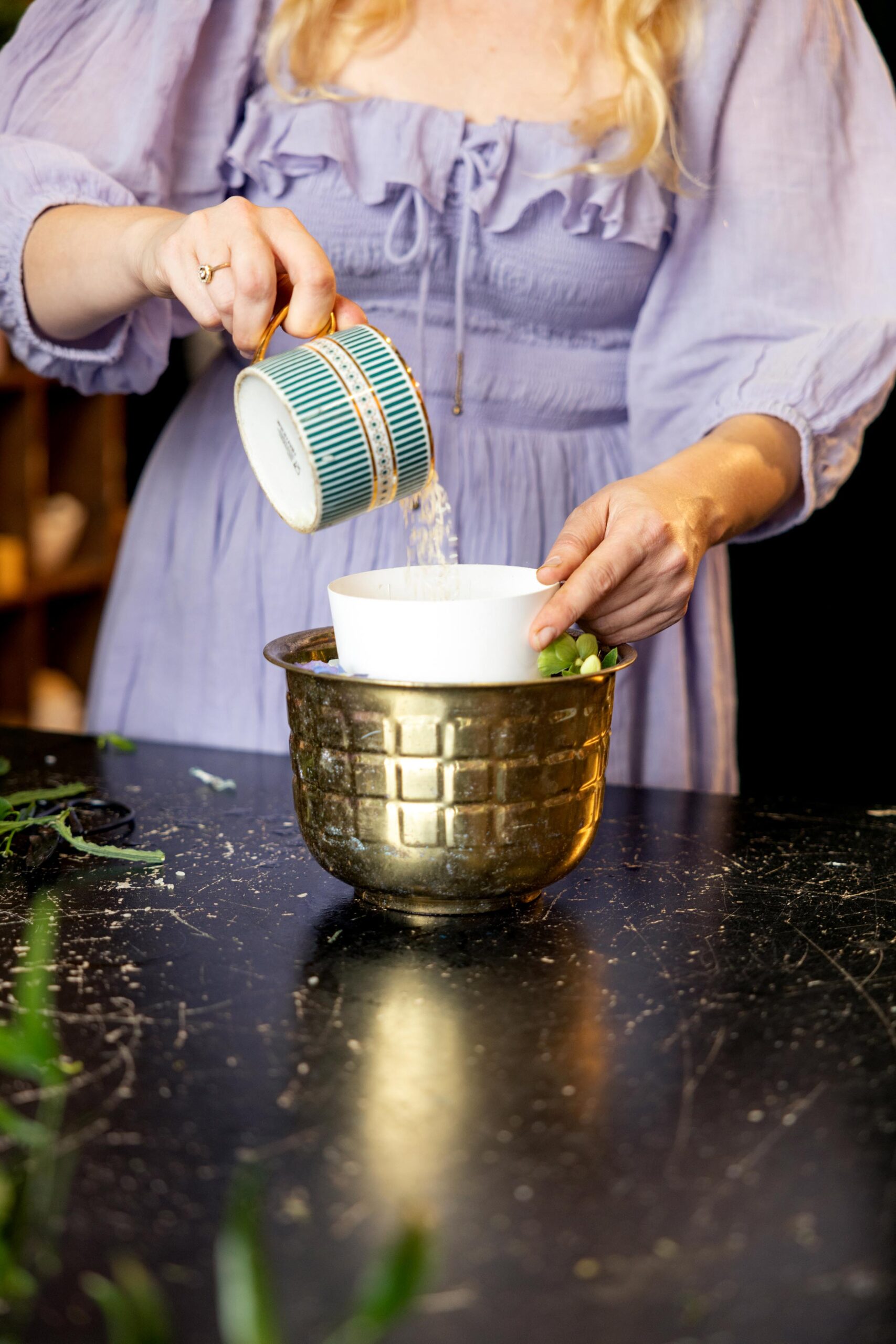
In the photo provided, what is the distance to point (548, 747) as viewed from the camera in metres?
0.75

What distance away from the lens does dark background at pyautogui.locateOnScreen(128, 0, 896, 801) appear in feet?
8.27

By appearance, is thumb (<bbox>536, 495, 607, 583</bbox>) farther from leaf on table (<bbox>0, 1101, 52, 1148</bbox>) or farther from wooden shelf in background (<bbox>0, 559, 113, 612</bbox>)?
wooden shelf in background (<bbox>0, 559, 113, 612</bbox>)

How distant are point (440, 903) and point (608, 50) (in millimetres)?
845

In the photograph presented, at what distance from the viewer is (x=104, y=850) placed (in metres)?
0.86

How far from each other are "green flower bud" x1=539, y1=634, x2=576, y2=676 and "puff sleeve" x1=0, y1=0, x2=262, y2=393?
1.99 feet

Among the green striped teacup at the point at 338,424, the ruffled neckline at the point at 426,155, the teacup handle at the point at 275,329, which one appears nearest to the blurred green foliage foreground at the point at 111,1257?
the green striped teacup at the point at 338,424

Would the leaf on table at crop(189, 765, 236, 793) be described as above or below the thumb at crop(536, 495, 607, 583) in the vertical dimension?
below

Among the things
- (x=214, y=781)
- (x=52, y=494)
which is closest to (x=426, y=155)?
(x=214, y=781)

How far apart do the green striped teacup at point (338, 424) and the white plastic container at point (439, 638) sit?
0.06 metres

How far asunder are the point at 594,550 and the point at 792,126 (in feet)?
1.94

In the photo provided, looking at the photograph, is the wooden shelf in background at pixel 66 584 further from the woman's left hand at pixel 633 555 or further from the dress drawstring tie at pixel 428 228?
the woman's left hand at pixel 633 555

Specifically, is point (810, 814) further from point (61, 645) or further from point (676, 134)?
point (61, 645)

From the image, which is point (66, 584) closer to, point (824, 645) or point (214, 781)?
point (824, 645)

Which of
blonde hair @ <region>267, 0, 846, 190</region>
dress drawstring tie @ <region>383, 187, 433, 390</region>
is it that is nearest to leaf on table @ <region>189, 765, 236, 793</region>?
dress drawstring tie @ <region>383, 187, 433, 390</region>
